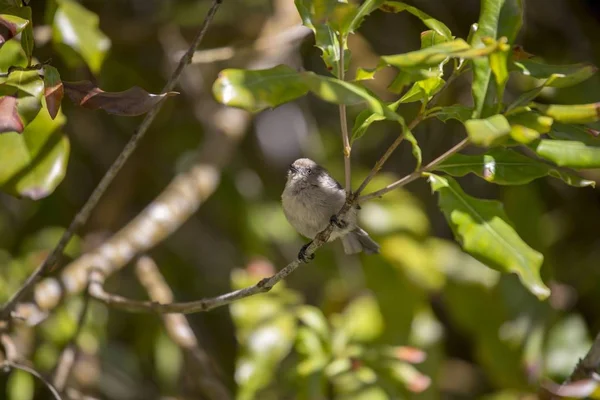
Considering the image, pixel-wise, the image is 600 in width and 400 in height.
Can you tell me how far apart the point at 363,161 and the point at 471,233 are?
8.55 feet

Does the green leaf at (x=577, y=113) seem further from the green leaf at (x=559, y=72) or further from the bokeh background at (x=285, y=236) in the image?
the bokeh background at (x=285, y=236)

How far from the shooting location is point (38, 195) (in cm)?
171

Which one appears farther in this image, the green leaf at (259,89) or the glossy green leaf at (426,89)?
the glossy green leaf at (426,89)

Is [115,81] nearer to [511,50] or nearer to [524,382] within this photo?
[524,382]

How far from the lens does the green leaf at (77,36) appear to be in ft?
6.46

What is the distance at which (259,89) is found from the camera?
1.17 meters

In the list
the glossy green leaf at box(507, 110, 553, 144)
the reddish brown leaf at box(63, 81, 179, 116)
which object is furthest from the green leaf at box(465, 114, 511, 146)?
the reddish brown leaf at box(63, 81, 179, 116)

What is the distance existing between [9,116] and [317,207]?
99 cm

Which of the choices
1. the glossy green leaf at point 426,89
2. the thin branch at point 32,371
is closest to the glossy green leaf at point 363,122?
the glossy green leaf at point 426,89

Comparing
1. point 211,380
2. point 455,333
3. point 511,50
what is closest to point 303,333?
point 211,380

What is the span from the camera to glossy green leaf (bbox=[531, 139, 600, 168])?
4.24 ft

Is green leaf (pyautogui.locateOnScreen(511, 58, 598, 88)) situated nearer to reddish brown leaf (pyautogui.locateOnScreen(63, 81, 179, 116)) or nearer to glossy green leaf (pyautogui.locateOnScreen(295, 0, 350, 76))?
glossy green leaf (pyautogui.locateOnScreen(295, 0, 350, 76))

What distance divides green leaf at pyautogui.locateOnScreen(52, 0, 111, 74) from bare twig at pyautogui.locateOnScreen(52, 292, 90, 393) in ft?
2.63

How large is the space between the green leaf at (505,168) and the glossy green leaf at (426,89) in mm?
143
